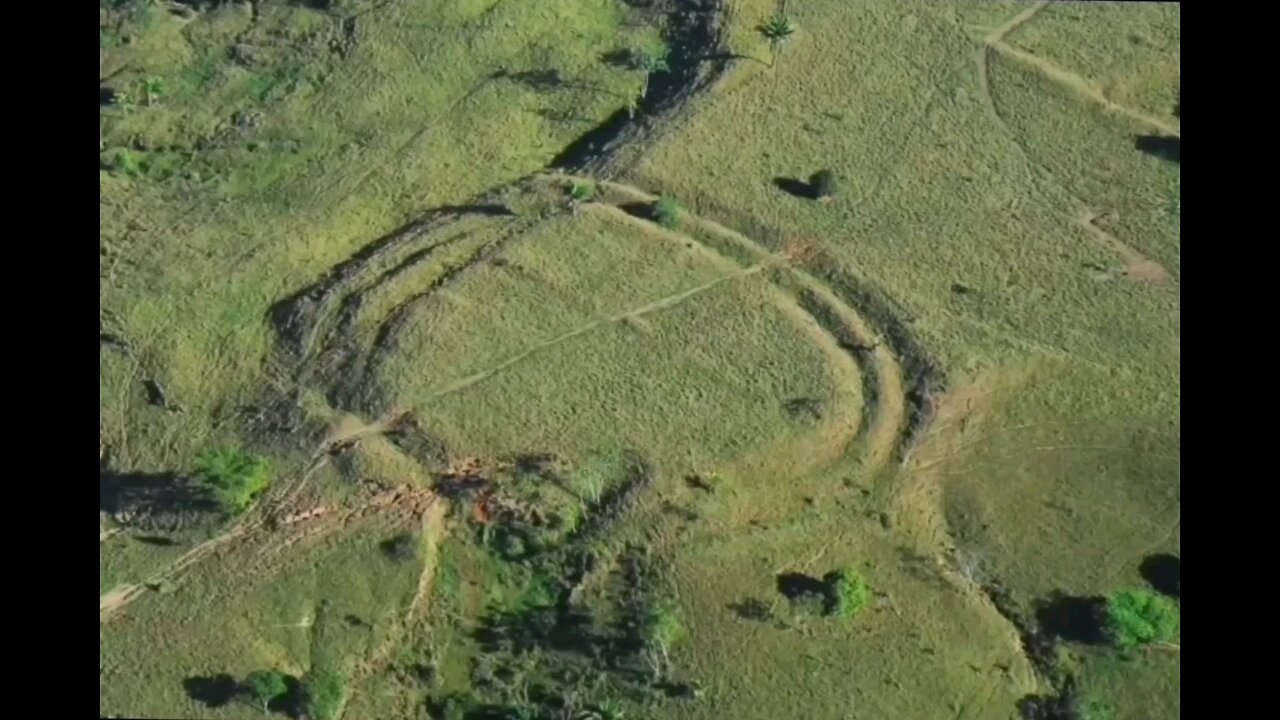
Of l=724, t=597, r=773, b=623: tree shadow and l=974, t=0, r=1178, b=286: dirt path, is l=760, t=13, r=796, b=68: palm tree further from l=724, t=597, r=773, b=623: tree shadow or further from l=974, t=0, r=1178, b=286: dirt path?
l=724, t=597, r=773, b=623: tree shadow

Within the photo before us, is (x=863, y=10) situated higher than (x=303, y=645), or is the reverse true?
(x=863, y=10)

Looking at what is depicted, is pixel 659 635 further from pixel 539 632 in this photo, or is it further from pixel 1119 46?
pixel 1119 46

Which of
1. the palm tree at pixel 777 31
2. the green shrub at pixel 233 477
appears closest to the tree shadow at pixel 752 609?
the green shrub at pixel 233 477

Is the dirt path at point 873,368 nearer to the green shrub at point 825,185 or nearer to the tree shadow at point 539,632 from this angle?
the green shrub at point 825,185

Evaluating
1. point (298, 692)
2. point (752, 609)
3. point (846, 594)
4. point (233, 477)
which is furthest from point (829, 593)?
point (233, 477)

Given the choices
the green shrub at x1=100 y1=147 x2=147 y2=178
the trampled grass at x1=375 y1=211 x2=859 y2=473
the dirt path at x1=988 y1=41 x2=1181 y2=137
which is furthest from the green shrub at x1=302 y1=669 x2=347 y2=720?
the dirt path at x1=988 y1=41 x2=1181 y2=137

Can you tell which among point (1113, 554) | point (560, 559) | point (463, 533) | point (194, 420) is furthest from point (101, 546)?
point (1113, 554)

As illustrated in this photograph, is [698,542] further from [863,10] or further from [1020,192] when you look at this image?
[863,10]
